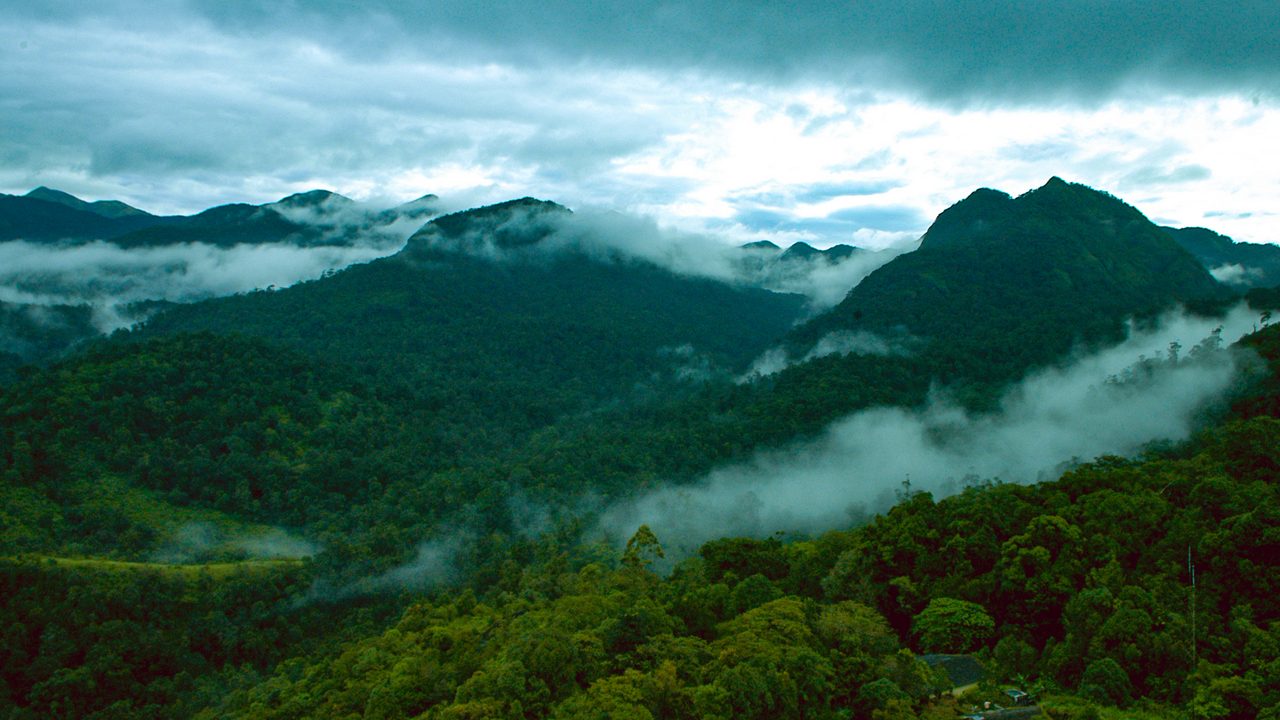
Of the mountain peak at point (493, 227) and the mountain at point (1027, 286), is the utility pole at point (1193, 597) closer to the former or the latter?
the mountain at point (1027, 286)

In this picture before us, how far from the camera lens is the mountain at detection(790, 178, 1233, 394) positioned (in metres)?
82.8

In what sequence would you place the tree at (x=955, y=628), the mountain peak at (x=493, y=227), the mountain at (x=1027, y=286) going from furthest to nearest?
the mountain peak at (x=493, y=227) → the mountain at (x=1027, y=286) → the tree at (x=955, y=628)

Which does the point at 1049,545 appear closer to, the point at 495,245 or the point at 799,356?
the point at 799,356

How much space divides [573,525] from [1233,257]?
14238 centimetres

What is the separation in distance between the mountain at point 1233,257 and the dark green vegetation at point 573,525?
2601cm

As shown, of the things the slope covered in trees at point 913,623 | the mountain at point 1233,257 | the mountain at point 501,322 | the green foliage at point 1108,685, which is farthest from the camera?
the mountain at point 1233,257

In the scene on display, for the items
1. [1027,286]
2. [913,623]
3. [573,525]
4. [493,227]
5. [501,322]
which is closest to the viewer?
[913,623]

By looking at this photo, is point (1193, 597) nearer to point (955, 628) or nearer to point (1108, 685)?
point (1108, 685)

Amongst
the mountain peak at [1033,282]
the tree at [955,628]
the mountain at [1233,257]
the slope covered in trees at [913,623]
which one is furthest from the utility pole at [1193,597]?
the mountain at [1233,257]

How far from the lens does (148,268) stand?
7766 inches

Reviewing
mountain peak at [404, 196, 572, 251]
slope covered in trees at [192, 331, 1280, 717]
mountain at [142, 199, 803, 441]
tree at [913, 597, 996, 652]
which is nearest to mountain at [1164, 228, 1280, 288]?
mountain at [142, 199, 803, 441]

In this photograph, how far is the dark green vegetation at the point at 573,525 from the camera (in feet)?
73.8

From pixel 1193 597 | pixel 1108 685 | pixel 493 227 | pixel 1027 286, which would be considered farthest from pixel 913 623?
pixel 493 227

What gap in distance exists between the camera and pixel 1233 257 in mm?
143125
